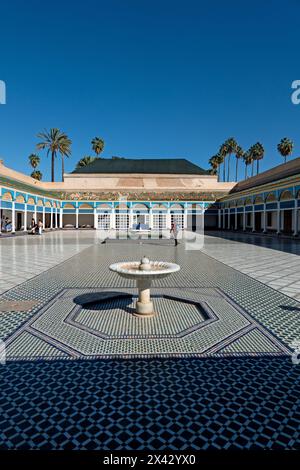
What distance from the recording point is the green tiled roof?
44.2 m

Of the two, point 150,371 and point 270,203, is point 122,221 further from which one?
point 150,371

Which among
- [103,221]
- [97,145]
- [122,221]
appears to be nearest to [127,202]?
[122,221]

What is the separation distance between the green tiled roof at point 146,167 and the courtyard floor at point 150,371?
39.6m

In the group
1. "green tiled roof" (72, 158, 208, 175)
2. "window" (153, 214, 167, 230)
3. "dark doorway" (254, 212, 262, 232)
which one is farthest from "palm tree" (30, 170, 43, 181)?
"dark doorway" (254, 212, 262, 232)

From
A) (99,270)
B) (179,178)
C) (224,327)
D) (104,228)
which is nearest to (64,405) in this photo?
(224,327)

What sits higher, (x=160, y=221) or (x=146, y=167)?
(x=146, y=167)

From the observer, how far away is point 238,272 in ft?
28.3

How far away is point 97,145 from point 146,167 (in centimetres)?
1874

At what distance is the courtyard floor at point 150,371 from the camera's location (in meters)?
2.21

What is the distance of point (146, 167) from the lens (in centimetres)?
4606

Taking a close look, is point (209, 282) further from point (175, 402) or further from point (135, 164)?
point (135, 164)

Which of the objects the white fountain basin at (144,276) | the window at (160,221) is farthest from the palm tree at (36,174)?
the white fountain basin at (144,276)

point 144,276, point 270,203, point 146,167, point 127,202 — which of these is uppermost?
point 146,167

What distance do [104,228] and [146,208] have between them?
614 centimetres
